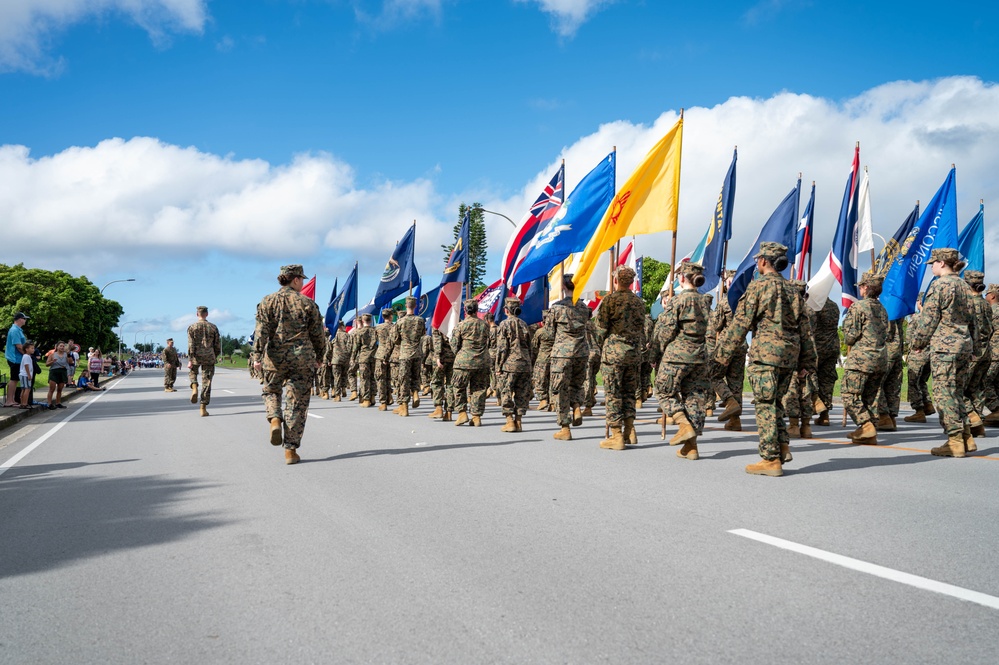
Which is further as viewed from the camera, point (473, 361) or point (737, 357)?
point (473, 361)

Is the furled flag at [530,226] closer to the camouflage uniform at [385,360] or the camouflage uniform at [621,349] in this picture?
the camouflage uniform at [385,360]

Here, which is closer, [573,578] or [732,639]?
[732,639]

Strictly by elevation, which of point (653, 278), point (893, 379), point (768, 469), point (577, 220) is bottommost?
point (768, 469)

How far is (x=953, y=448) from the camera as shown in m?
8.16

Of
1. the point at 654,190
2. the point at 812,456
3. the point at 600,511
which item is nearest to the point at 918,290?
the point at 654,190

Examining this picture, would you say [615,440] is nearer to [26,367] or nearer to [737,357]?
[737,357]

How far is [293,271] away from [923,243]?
10.6m

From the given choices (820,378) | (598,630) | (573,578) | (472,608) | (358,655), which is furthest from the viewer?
(820,378)

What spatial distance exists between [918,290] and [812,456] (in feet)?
20.7

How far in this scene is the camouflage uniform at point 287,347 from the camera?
333 inches

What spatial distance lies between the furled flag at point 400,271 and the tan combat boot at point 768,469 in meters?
14.0

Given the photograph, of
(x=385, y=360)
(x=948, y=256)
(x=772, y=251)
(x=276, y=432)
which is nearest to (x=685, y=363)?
(x=772, y=251)

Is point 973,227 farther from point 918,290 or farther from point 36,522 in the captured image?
point 36,522

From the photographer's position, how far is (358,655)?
310 cm
